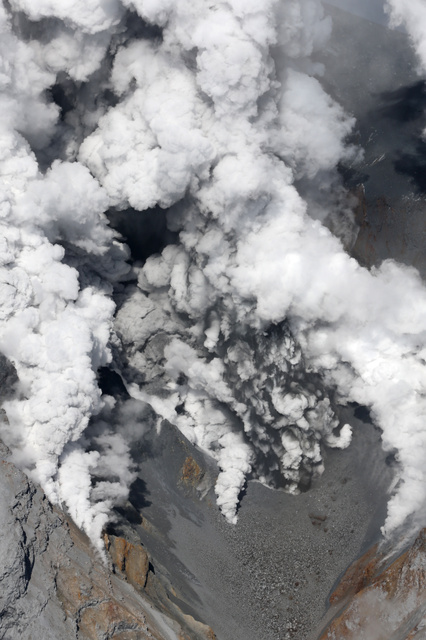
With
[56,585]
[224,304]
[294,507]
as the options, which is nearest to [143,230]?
[224,304]

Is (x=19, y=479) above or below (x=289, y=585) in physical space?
above

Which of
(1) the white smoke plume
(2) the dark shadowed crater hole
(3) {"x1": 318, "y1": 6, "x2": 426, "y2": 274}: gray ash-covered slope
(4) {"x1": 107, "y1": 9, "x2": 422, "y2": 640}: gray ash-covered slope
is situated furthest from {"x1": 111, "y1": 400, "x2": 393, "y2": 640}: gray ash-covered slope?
(3) {"x1": 318, "y1": 6, "x2": 426, "y2": 274}: gray ash-covered slope

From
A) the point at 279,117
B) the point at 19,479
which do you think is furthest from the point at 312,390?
the point at 19,479

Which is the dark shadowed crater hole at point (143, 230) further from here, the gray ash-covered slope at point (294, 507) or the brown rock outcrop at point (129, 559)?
the brown rock outcrop at point (129, 559)

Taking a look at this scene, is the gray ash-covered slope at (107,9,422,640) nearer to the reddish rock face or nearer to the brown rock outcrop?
the brown rock outcrop

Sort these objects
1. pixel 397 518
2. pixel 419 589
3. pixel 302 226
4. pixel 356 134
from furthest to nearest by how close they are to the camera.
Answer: pixel 356 134 < pixel 302 226 < pixel 397 518 < pixel 419 589

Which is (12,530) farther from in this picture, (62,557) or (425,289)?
(425,289)
